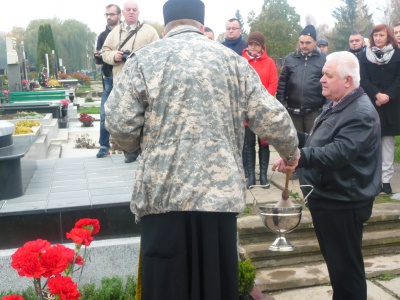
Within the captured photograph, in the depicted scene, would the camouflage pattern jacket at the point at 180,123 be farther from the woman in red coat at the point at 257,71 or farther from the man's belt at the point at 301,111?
the man's belt at the point at 301,111

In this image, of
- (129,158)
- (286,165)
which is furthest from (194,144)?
(129,158)

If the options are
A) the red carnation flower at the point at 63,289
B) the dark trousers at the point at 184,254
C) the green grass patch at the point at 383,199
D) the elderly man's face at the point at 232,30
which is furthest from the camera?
the elderly man's face at the point at 232,30

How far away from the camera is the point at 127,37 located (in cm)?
596

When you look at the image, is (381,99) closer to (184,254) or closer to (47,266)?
(184,254)

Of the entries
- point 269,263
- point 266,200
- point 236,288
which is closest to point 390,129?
point 266,200

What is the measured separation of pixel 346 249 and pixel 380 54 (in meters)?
3.36

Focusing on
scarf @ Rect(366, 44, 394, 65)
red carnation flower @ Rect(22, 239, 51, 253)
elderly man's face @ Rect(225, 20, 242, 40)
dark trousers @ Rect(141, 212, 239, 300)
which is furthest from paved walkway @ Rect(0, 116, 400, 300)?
elderly man's face @ Rect(225, 20, 242, 40)

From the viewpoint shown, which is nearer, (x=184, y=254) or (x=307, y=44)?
(x=184, y=254)

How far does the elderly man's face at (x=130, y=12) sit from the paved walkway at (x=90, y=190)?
60.0 inches

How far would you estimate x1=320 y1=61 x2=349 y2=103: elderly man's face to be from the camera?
312cm

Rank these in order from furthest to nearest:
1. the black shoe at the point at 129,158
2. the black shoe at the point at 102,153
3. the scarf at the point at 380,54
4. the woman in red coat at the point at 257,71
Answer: the black shoe at the point at 102,153 < the black shoe at the point at 129,158 < the woman in red coat at the point at 257,71 < the scarf at the point at 380,54

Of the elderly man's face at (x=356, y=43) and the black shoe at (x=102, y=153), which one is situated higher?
the elderly man's face at (x=356, y=43)

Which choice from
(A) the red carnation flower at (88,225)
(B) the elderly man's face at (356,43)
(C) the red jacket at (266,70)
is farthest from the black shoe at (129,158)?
(B) the elderly man's face at (356,43)

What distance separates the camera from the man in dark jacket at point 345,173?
9.95ft
